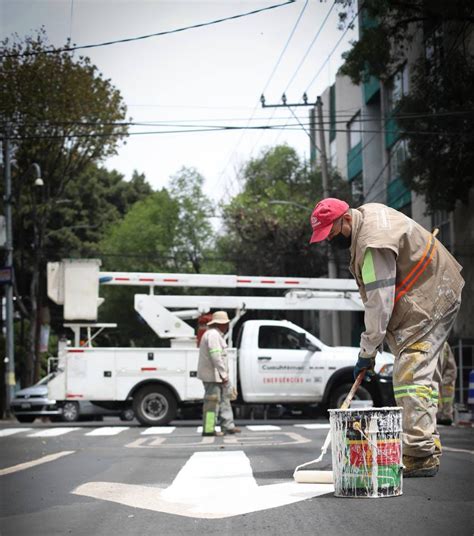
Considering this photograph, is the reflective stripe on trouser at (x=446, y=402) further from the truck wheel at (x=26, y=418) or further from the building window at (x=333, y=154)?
the building window at (x=333, y=154)

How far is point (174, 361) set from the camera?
19.2 meters

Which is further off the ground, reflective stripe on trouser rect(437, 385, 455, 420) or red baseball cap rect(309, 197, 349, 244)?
red baseball cap rect(309, 197, 349, 244)

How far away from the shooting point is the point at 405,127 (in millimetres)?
23344

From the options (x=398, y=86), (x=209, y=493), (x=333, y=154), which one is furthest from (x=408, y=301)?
(x=333, y=154)

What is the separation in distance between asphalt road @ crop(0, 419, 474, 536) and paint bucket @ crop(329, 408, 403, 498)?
10 cm

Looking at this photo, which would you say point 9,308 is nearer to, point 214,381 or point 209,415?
point 214,381

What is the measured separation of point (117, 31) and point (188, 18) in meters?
0.62

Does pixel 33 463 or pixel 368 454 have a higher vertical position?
pixel 368 454

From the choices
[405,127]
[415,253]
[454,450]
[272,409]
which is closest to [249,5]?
[415,253]

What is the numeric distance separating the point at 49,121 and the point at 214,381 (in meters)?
10.8

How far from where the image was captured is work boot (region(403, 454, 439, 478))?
6.73 meters

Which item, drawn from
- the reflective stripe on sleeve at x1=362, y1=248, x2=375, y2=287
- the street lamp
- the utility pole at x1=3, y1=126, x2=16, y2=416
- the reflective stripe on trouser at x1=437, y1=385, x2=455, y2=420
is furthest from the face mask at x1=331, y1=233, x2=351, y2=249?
the utility pole at x1=3, y1=126, x2=16, y2=416

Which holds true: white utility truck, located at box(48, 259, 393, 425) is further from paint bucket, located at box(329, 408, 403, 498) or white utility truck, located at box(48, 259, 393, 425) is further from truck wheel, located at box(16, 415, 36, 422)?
paint bucket, located at box(329, 408, 403, 498)

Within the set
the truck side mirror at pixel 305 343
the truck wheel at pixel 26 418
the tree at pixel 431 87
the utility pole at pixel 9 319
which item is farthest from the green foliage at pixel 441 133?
the utility pole at pixel 9 319
